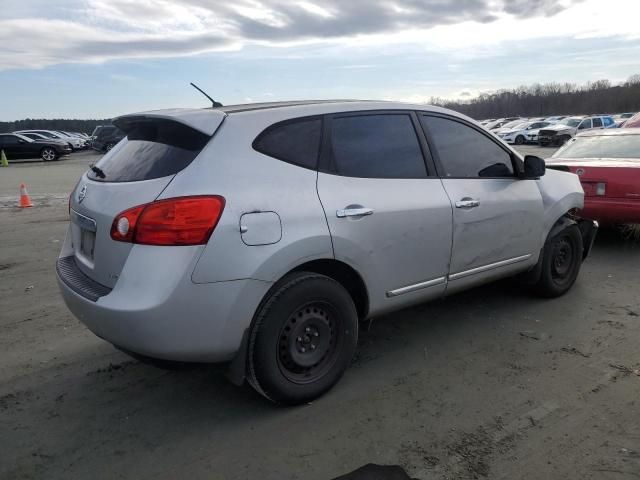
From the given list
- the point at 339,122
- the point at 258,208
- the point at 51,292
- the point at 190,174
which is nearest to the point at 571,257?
the point at 339,122

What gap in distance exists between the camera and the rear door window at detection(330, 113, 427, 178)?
3.41 m

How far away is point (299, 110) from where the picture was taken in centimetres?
335

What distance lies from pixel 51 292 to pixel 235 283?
340cm

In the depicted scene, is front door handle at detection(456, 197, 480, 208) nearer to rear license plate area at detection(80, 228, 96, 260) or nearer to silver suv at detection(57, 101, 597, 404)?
silver suv at detection(57, 101, 597, 404)

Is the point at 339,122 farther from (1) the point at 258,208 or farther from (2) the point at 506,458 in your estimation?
(2) the point at 506,458

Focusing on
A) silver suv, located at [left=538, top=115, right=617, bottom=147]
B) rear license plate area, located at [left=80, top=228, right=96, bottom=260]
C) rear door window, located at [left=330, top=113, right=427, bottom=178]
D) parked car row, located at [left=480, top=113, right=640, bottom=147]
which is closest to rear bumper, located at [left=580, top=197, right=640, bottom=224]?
rear door window, located at [left=330, top=113, right=427, bottom=178]

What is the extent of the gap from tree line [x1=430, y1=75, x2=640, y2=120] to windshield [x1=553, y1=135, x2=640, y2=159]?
73.9m

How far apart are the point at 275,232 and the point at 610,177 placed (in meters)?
5.11

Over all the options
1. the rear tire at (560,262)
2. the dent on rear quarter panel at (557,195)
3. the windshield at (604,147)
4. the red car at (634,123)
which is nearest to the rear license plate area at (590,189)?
the windshield at (604,147)

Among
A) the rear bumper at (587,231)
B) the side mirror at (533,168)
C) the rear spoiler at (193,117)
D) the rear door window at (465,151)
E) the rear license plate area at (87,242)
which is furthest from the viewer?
the rear bumper at (587,231)

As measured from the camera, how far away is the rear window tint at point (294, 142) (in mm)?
3112

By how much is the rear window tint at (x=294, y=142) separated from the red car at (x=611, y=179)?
4.38 m

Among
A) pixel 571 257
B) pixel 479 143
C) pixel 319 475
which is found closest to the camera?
pixel 319 475

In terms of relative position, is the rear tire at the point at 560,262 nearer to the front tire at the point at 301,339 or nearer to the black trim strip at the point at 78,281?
the front tire at the point at 301,339
